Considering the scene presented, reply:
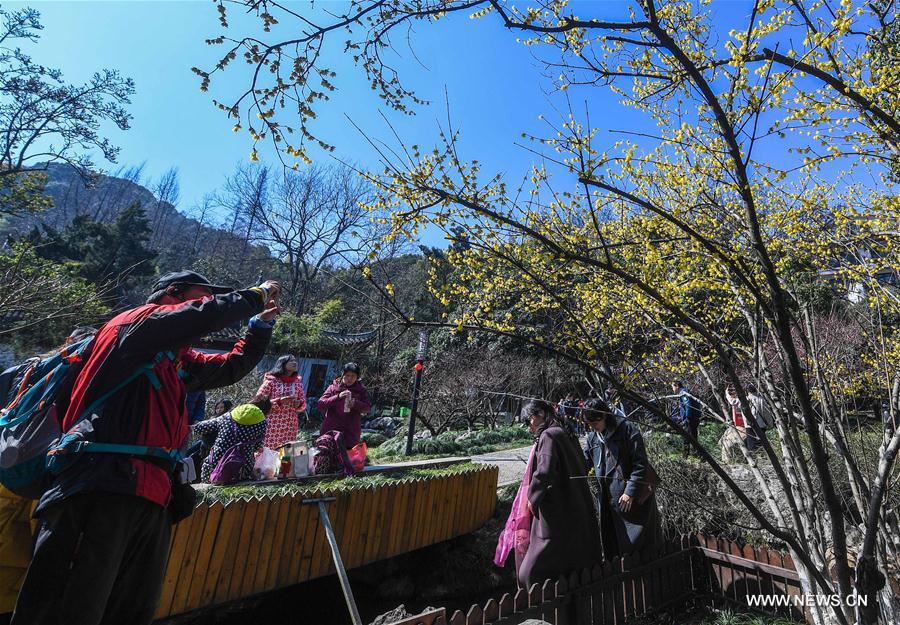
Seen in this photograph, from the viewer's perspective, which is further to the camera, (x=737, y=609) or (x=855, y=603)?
(x=737, y=609)

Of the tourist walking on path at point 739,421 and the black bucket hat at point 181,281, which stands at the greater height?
the black bucket hat at point 181,281

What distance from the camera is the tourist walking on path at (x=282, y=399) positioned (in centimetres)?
525

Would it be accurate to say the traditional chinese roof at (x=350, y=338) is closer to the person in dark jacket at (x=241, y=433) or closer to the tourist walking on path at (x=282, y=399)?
the tourist walking on path at (x=282, y=399)

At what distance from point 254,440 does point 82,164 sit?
1294 cm

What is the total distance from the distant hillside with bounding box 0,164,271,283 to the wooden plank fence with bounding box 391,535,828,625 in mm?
15855

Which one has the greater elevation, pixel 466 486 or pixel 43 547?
pixel 43 547

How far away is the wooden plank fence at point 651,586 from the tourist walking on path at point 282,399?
9.90 ft

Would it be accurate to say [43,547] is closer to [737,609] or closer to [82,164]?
[737,609]

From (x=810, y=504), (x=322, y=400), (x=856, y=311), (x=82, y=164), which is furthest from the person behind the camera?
(x=82, y=164)

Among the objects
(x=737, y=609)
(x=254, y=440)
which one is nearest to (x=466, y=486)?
(x=254, y=440)

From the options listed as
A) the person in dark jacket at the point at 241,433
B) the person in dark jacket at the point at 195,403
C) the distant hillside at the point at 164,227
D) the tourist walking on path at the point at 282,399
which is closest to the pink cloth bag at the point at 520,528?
the person in dark jacket at the point at 241,433

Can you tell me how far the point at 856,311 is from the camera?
3186 millimetres

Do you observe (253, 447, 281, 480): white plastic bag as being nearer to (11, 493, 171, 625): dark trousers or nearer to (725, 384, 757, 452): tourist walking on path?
(11, 493, 171, 625): dark trousers

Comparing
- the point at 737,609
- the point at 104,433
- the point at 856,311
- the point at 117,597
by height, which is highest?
the point at 856,311
